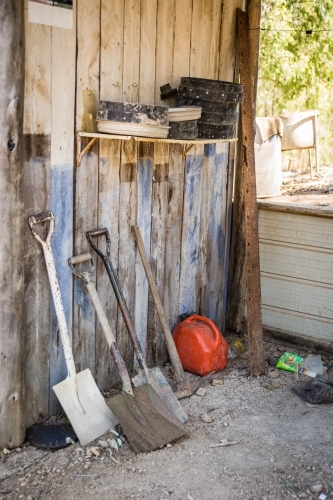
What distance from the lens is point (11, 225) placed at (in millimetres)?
3516

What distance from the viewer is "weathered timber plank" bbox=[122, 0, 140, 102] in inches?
162

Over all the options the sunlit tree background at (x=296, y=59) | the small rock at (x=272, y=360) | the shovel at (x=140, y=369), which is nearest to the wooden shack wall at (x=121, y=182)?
the shovel at (x=140, y=369)

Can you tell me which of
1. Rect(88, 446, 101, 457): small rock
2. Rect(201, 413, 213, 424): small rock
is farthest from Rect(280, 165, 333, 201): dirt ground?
Rect(88, 446, 101, 457): small rock

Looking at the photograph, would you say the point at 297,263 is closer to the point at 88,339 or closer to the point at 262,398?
the point at 262,398

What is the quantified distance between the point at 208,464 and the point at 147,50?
251cm

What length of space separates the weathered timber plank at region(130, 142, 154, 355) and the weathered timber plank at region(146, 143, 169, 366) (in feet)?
0.17

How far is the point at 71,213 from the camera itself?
3986 millimetres

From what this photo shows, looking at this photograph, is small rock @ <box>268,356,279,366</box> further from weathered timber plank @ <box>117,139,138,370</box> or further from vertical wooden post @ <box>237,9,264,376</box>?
weathered timber plank @ <box>117,139,138,370</box>

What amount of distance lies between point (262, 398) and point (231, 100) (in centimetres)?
199

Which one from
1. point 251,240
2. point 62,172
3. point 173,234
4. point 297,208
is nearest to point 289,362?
point 251,240

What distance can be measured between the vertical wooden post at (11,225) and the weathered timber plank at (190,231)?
164 cm

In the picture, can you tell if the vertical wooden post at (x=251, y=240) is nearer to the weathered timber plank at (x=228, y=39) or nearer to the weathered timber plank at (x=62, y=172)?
the weathered timber plank at (x=228, y=39)

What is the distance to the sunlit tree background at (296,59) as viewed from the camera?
28.7 feet

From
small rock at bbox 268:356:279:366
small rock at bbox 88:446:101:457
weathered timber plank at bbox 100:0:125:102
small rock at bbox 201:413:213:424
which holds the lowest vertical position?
small rock at bbox 88:446:101:457
